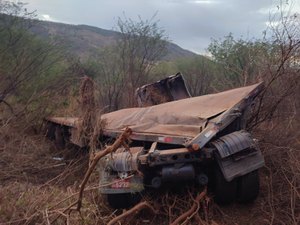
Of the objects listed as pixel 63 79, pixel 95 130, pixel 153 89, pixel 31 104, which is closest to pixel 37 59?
pixel 63 79

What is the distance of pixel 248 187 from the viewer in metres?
5.79

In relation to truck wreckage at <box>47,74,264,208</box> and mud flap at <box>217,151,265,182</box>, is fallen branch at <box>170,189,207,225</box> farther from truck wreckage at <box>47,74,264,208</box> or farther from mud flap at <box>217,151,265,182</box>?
mud flap at <box>217,151,265,182</box>

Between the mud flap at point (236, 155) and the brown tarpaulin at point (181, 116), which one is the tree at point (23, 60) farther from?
the mud flap at point (236, 155)

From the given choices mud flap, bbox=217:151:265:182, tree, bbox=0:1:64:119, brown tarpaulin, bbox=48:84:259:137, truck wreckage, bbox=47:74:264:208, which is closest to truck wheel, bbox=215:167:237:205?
truck wreckage, bbox=47:74:264:208

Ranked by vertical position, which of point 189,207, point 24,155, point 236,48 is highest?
point 236,48

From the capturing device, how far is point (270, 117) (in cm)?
903

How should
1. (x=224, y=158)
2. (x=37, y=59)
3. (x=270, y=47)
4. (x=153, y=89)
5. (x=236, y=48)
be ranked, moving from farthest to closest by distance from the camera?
(x=236, y=48) → (x=37, y=59) → (x=270, y=47) → (x=153, y=89) → (x=224, y=158)

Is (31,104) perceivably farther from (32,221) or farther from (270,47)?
(32,221)

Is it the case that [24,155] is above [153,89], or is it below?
below

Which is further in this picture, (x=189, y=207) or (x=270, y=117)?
(x=270, y=117)

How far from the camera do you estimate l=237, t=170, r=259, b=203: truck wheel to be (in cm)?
573

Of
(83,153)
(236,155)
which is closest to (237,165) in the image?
(236,155)

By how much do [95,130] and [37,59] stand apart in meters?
8.48

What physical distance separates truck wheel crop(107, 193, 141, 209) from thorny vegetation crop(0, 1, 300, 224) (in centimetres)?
17
